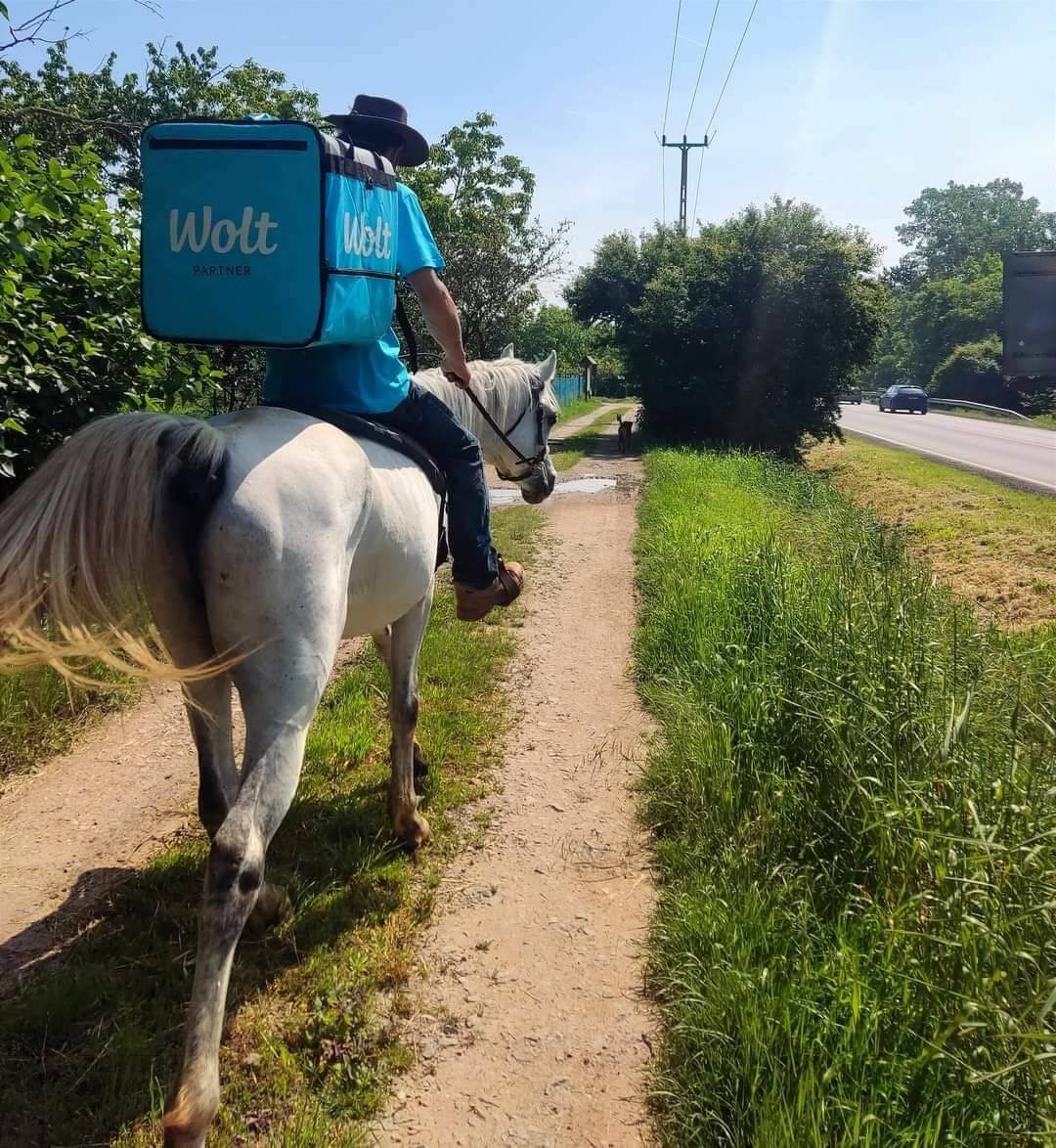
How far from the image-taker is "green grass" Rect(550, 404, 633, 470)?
1800cm

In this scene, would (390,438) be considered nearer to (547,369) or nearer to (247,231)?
(247,231)

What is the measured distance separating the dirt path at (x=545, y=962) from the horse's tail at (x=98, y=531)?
1.42 metres

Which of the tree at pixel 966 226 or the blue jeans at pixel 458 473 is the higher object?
the tree at pixel 966 226

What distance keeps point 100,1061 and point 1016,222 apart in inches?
4420

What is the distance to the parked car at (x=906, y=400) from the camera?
4681 cm

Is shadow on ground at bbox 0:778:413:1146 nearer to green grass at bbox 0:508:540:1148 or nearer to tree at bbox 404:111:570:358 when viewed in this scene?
green grass at bbox 0:508:540:1148

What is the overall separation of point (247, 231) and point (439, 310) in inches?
36.8

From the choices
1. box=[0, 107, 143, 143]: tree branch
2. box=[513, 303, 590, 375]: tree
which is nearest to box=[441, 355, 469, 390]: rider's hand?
box=[0, 107, 143, 143]: tree branch

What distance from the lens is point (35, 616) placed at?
1981mm

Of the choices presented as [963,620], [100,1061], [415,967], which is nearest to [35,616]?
[100,1061]

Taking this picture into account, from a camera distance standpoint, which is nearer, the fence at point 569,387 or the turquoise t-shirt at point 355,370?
the turquoise t-shirt at point 355,370

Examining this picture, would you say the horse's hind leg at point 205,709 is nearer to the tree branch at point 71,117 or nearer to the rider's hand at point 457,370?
the rider's hand at point 457,370

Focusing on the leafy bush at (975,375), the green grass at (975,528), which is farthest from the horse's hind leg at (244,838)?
the leafy bush at (975,375)

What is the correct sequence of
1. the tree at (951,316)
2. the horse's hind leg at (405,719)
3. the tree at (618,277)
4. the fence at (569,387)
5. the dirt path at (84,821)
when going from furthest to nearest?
1. the tree at (951,316)
2. the fence at (569,387)
3. the tree at (618,277)
4. the horse's hind leg at (405,719)
5. the dirt path at (84,821)
